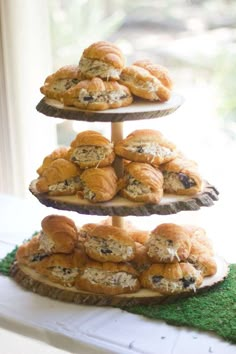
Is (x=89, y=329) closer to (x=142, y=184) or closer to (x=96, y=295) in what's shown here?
(x=96, y=295)

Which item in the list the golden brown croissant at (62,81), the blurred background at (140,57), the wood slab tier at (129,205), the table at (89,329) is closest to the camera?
the table at (89,329)

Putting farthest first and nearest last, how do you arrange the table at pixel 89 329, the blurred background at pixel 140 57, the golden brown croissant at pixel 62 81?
1. the blurred background at pixel 140 57
2. the golden brown croissant at pixel 62 81
3. the table at pixel 89 329

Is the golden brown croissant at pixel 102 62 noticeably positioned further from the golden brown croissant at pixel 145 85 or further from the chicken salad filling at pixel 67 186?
the chicken salad filling at pixel 67 186

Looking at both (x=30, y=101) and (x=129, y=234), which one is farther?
(x=30, y=101)

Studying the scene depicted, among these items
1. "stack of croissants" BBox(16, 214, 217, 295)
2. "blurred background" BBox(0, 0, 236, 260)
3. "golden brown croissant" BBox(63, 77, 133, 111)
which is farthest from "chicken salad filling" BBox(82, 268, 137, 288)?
"blurred background" BBox(0, 0, 236, 260)

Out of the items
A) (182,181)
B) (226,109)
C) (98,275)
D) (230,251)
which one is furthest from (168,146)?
(226,109)

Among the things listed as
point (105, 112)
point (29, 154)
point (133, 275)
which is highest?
point (105, 112)

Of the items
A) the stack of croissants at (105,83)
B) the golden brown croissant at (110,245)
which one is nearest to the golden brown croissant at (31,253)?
the golden brown croissant at (110,245)

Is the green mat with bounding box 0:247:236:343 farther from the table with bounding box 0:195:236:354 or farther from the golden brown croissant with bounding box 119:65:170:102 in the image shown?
the golden brown croissant with bounding box 119:65:170:102

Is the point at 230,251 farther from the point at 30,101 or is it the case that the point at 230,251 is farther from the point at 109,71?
the point at 30,101
